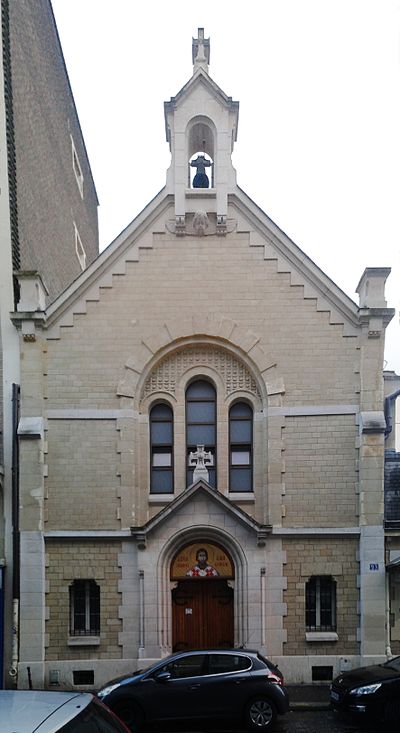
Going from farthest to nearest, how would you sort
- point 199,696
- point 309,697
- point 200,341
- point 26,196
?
1. point 26,196
2. point 200,341
3. point 309,697
4. point 199,696

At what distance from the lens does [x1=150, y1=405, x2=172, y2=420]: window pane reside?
17.7m

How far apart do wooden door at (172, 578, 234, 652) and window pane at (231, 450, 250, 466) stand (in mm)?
2745

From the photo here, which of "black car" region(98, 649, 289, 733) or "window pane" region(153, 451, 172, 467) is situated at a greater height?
"window pane" region(153, 451, 172, 467)

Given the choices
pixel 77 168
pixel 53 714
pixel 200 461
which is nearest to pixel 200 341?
pixel 200 461

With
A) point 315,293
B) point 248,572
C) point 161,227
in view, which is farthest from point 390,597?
point 161,227

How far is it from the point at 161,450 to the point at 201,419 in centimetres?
121

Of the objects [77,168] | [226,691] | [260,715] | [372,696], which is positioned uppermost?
[77,168]

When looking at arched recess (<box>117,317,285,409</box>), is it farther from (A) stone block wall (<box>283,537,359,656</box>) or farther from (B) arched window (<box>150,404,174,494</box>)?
(A) stone block wall (<box>283,537,359,656</box>)

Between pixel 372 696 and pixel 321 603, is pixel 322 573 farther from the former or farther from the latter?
pixel 372 696

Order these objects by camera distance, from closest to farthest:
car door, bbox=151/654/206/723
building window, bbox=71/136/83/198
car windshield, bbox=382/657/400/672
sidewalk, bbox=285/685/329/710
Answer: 1. car door, bbox=151/654/206/723
2. car windshield, bbox=382/657/400/672
3. sidewalk, bbox=285/685/329/710
4. building window, bbox=71/136/83/198

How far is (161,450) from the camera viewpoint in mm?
17547

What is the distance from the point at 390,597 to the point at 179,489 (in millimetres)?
5379

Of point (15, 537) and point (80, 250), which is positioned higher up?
point (80, 250)

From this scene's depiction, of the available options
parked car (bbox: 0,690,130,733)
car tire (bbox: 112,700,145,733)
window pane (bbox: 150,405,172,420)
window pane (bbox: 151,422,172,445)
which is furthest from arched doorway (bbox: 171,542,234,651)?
parked car (bbox: 0,690,130,733)
